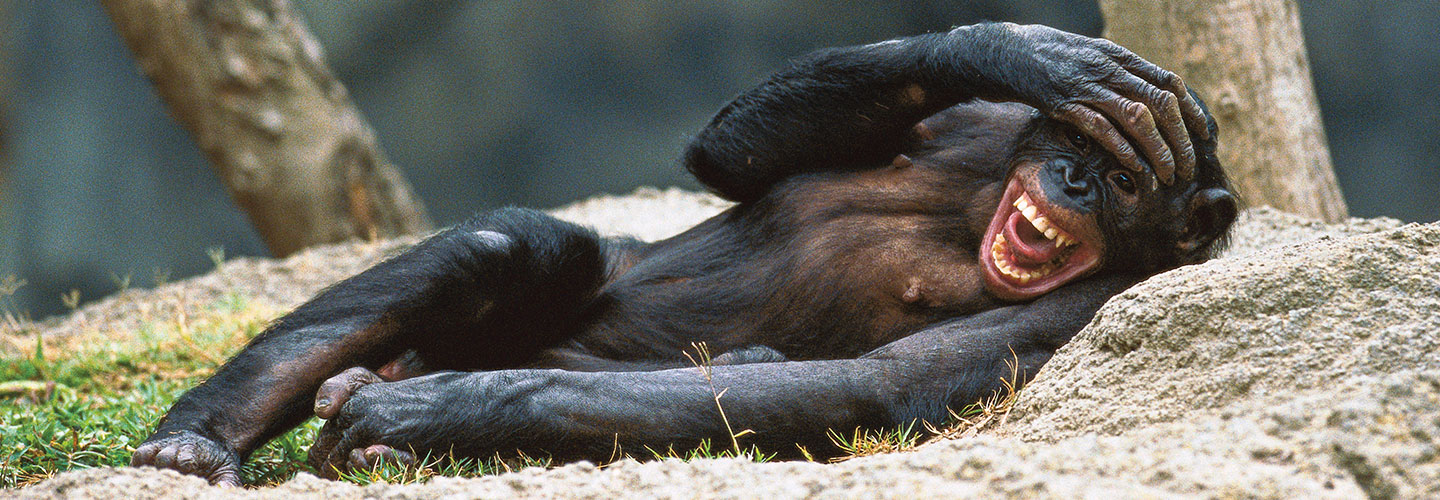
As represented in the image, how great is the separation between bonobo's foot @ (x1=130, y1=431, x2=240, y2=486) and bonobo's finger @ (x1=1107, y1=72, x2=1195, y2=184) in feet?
8.73

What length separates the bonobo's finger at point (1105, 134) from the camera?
11.0 feet

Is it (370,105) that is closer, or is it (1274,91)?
(1274,91)

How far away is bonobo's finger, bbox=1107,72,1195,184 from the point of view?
3.33 meters

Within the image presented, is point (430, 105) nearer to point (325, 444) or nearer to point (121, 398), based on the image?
point (121, 398)

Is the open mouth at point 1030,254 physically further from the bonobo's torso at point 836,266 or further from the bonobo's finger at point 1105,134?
the bonobo's finger at point 1105,134

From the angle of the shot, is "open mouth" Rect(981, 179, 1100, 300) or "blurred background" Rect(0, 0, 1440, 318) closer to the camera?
"open mouth" Rect(981, 179, 1100, 300)

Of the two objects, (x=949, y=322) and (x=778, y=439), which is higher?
(x=949, y=322)

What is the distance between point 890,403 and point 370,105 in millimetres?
10058

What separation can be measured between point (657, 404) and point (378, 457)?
729mm

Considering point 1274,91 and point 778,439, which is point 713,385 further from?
point 1274,91

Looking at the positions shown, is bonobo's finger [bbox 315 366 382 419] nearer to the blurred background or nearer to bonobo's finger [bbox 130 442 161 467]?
bonobo's finger [bbox 130 442 161 467]

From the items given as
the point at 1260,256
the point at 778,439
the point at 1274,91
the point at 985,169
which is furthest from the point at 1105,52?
the point at 1274,91

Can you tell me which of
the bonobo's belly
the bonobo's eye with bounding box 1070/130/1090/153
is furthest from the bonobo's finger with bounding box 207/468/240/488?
the bonobo's eye with bounding box 1070/130/1090/153

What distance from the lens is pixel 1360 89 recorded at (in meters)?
9.71
